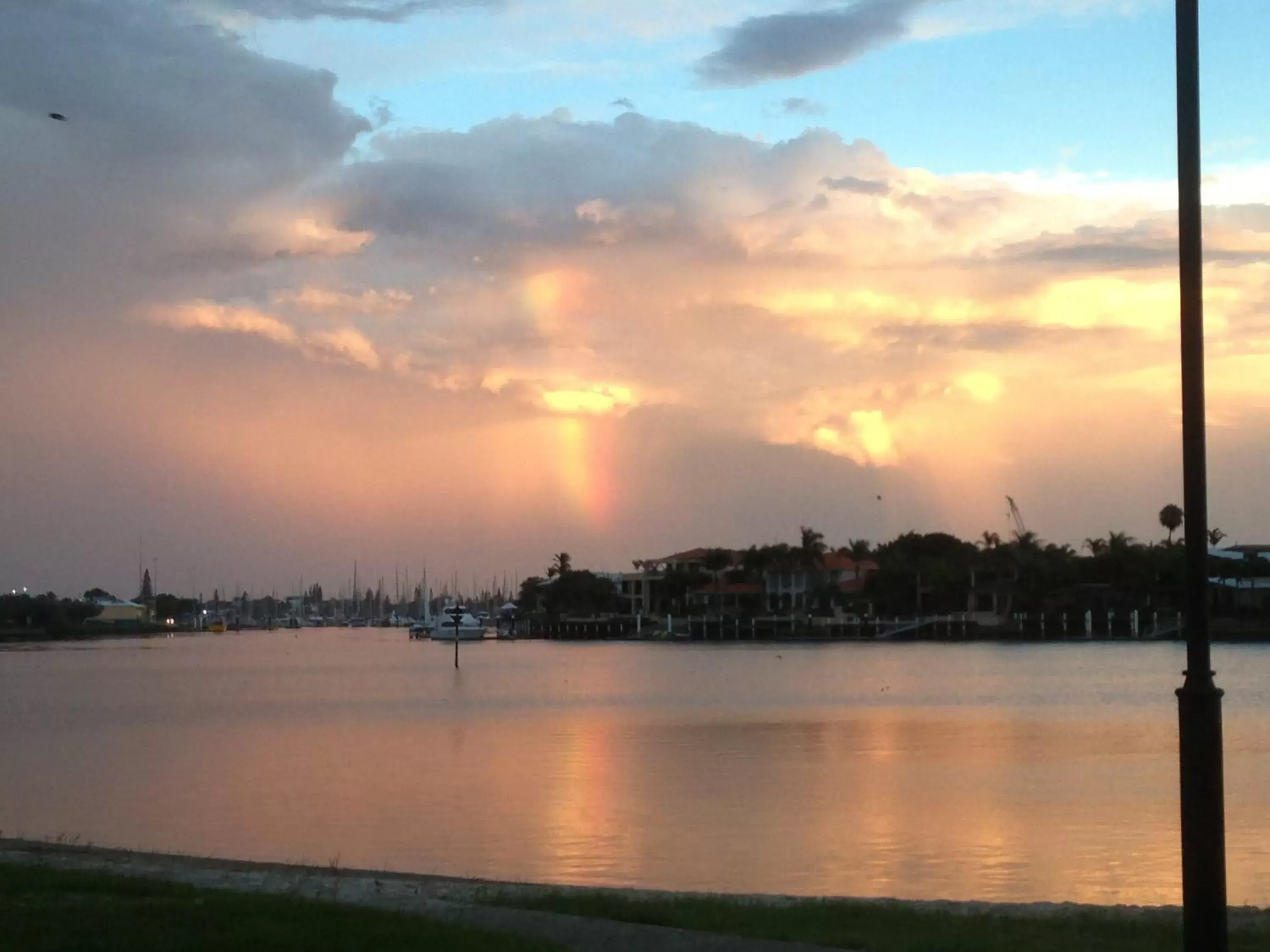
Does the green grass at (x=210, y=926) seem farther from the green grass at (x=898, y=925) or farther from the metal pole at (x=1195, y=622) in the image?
the metal pole at (x=1195, y=622)

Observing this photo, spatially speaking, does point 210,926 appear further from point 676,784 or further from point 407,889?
point 676,784

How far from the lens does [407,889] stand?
21.3 metres

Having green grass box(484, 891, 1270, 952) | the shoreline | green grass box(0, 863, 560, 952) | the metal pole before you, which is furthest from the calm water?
the metal pole

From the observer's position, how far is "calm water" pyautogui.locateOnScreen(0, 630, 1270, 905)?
29406 mm

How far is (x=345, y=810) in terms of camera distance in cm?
3950

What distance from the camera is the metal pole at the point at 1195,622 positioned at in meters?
10.8

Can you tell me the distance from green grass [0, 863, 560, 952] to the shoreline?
5.94 ft

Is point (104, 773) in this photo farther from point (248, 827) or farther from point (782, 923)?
point (782, 923)

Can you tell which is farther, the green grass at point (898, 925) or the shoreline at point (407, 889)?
the shoreline at point (407, 889)

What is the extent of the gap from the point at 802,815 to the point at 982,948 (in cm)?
2154

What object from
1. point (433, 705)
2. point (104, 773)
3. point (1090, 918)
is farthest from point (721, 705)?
point (1090, 918)

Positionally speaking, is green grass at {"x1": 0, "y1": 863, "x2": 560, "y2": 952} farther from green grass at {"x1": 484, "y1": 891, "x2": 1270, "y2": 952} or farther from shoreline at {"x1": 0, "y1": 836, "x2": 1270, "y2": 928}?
green grass at {"x1": 484, "y1": 891, "x2": 1270, "y2": 952}

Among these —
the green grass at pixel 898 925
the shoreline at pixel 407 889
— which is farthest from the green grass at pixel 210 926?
the green grass at pixel 898 925

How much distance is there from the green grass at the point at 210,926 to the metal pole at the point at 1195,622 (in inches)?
224
